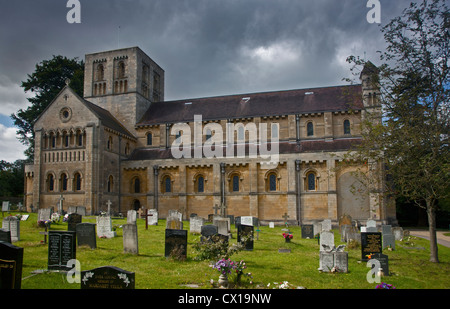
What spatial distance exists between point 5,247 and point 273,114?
3090 centimetres

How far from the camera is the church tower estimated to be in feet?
136

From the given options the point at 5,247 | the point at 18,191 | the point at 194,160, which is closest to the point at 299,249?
the point at 5,247

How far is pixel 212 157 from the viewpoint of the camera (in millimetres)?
35156

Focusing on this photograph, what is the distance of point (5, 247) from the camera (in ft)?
27.1

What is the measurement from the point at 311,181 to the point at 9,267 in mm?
27783

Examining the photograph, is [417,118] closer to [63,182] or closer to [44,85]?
[63,182]

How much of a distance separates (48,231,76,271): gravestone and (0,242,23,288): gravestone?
2746 millimetres

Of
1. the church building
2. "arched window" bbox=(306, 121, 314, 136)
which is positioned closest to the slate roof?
the church building

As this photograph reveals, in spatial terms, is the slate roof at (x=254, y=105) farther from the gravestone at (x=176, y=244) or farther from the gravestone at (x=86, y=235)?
the gravestone at (x=176, y=244)

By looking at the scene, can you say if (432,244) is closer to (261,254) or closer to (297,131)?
(261,254)

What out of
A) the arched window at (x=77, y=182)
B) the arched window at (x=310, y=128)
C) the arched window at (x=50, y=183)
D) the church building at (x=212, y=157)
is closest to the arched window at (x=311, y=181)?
the church building at (x=212, y=157)

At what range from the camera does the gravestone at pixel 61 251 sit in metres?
11.0

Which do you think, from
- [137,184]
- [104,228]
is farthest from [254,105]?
[104,228]
